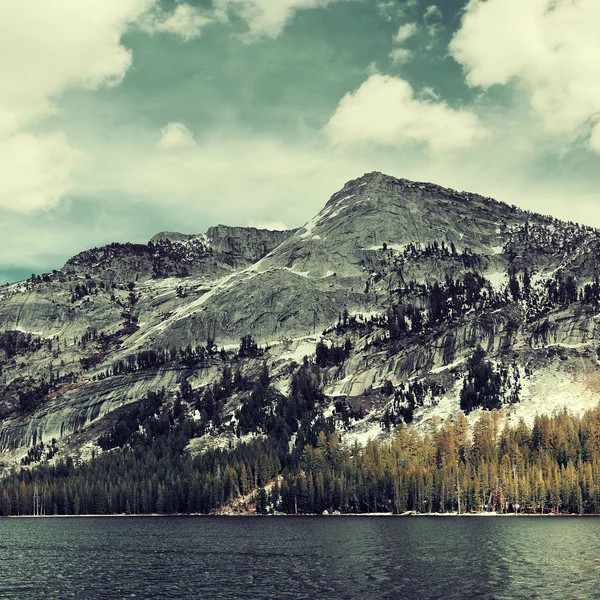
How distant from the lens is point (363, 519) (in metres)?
Answer: 184

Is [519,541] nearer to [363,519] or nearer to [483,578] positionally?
[483,578]

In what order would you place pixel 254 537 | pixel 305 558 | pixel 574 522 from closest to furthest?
pixel 305 558 < pixel 254 537 < pixel 574 522

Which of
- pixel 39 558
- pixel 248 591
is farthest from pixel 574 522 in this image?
pixel 39 558

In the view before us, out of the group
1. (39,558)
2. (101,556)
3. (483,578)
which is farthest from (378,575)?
(39,558)

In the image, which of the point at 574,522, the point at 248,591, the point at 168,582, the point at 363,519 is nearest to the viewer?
the point at 248,591

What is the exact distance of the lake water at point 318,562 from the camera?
78.8m

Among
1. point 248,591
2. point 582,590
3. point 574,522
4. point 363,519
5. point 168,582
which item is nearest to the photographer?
point 582,590

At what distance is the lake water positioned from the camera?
78.8m

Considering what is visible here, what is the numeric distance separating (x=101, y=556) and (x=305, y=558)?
36.8 meters

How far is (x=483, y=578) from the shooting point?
274 feet

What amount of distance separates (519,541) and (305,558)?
40145 mm

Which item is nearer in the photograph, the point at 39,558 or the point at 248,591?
the point at 248,591

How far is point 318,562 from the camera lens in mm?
101250

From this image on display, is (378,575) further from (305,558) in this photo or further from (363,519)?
(363,519)
